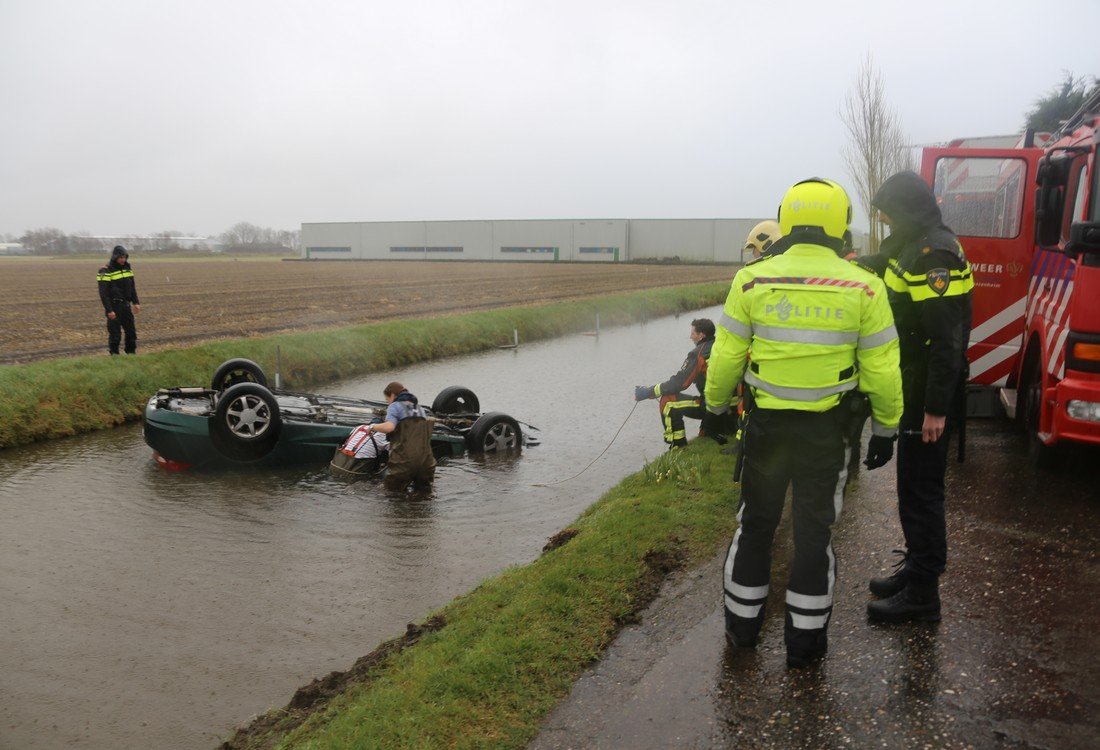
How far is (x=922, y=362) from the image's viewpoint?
14.4ft

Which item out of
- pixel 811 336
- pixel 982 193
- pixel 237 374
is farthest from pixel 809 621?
pixel 237 374

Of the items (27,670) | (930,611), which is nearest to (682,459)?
(930,611)

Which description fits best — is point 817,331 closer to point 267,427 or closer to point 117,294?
point 267,427

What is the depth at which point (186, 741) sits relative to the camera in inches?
183

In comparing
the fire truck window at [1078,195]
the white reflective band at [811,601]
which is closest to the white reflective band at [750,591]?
the white reflective band at [811,601]

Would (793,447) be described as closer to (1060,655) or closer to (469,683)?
(1060,655)

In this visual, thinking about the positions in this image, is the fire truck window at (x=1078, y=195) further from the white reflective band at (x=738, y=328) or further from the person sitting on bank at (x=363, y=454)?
the person sitting on bank at (x=363, y=454)

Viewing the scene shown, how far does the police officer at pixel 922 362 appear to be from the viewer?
13.6 feet

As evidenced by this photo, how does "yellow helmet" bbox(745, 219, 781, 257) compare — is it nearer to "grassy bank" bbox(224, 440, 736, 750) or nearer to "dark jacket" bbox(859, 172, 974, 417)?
"grassy bank" bbox(224, 440, 736, 750)

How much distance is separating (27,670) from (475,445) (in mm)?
5628

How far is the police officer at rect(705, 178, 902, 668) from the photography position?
371 centimetres

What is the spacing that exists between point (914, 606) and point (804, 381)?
141 centimetres

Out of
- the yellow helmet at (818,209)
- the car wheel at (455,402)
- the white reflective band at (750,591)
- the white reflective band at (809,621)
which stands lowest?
the car wheel at (455,402)

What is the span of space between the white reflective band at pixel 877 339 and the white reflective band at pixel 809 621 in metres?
1.21
